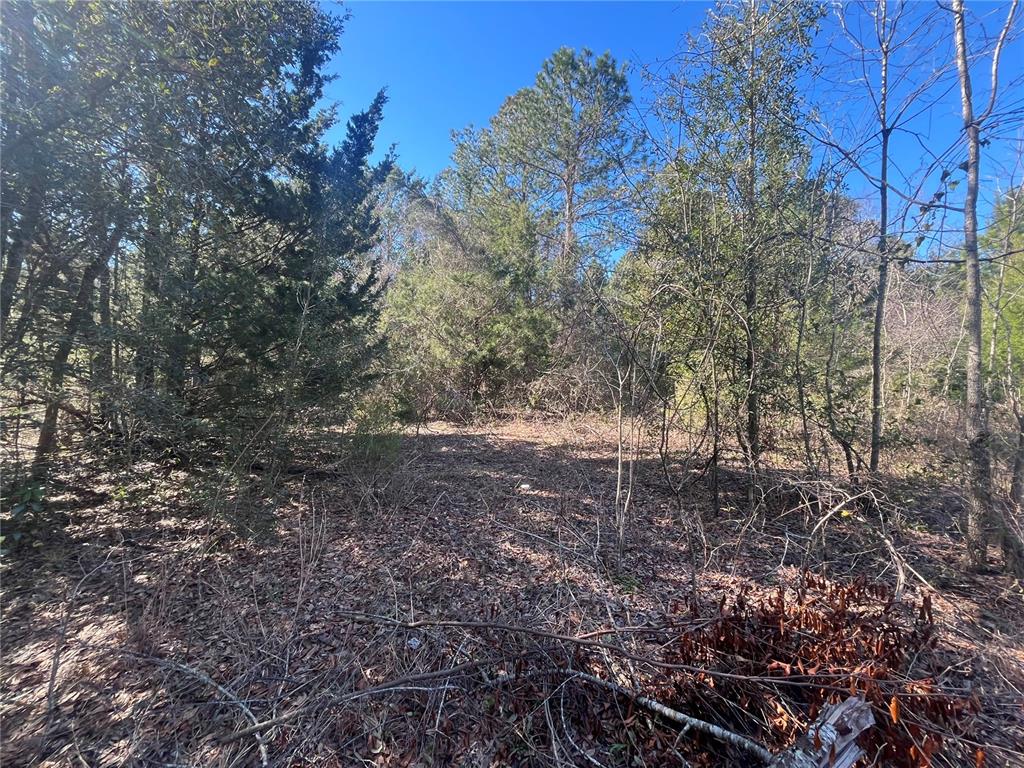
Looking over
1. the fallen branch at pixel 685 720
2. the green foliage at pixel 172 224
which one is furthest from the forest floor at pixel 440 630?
the green foliage at pixel 172 224

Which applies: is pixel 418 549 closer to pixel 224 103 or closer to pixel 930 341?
pixel 224 103

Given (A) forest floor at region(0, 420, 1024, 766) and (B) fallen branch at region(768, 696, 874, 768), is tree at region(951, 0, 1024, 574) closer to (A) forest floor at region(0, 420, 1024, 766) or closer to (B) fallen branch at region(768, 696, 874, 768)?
(A) forest floor at region(0, 420, 1024, 766)

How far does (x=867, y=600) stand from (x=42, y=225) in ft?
21.1

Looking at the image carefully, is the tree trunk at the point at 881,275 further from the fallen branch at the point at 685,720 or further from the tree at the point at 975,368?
the fallen branch at the point at 685,720

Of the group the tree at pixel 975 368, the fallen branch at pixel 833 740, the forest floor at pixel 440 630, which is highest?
the tree at pixel 975 368

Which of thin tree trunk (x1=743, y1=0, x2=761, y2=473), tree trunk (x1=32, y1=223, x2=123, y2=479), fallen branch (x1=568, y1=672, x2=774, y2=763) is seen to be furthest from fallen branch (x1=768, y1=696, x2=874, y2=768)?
tree trunk (x1=32, y1=223, x2=123, y2=479)

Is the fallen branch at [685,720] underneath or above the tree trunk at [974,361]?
underneath

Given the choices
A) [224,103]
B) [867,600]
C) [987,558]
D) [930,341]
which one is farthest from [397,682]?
[930,341]

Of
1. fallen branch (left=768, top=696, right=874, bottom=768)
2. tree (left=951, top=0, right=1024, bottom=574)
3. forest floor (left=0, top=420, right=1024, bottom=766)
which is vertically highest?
tree (left=951, top=0, right=1024, bottom=574)

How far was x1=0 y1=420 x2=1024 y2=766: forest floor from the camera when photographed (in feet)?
6.26

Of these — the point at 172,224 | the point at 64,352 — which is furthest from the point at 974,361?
the point at 64,352

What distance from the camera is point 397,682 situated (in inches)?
84.5

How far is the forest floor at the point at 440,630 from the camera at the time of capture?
1907mm

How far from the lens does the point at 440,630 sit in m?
2.61
